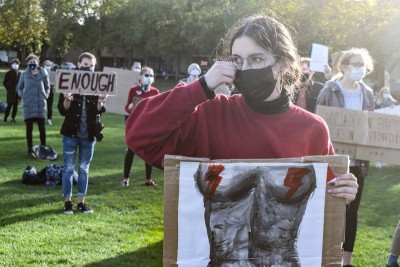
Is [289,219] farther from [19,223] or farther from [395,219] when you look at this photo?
[395,219]

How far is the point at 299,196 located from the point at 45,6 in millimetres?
51702

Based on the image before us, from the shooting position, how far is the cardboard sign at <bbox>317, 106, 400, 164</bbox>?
5.29 meters

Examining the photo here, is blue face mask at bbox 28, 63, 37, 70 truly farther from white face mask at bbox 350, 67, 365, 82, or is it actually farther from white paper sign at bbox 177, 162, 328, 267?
white paper sign at bbox 177, 162, 328, 267

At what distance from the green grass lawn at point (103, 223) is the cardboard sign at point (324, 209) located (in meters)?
3.67

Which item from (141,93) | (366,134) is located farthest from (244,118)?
(141,93)

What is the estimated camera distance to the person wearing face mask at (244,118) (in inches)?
91.3

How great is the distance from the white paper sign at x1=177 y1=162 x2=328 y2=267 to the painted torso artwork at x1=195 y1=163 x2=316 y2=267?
0.01 m

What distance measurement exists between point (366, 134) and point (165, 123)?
3.44m

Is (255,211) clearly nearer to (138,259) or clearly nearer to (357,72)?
(357,72)

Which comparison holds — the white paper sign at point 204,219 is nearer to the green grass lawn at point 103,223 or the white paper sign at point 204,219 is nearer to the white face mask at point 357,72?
the white face mask at point 357,72

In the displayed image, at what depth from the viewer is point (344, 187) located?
2.36 m

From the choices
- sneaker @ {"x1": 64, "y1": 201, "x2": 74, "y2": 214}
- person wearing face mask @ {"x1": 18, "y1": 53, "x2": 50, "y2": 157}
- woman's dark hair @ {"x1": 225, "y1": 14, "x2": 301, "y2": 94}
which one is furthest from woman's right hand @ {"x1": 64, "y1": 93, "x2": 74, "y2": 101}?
woman's dark hair @ {"x1": 225, "y1": 14, "x2": 301, "y2": 94}

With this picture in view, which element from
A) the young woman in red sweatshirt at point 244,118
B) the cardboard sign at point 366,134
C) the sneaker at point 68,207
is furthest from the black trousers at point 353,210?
the sneaker at point 68,207

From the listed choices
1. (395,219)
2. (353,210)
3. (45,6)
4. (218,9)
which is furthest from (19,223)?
(45,6)
